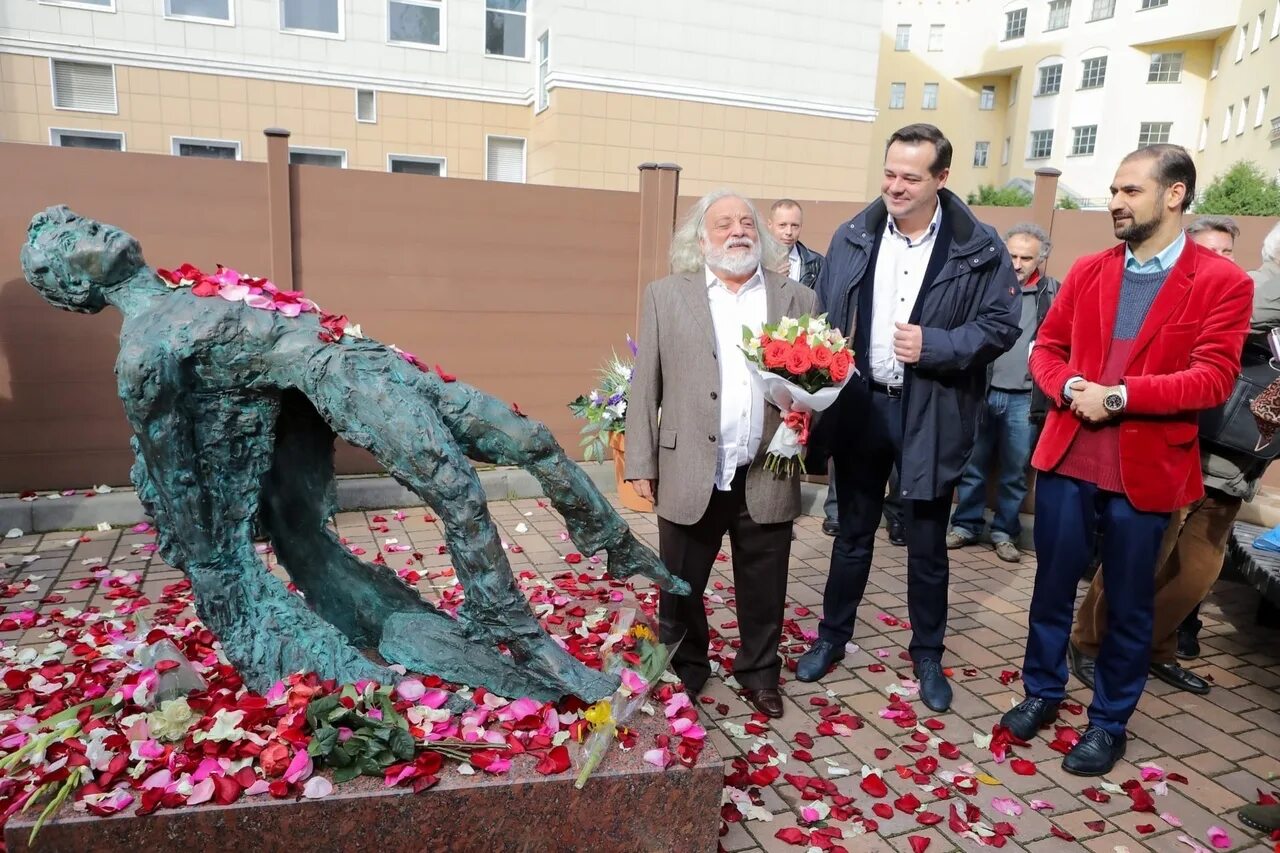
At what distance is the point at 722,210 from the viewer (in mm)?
3035

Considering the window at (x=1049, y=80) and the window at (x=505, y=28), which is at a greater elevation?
the window at (x=1049, y=80)

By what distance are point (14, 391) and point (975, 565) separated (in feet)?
20.2

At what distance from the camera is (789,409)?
3.03 m

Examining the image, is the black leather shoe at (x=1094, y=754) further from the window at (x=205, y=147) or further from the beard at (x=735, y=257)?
the window at (x=205, y=147)

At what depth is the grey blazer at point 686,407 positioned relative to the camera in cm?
305

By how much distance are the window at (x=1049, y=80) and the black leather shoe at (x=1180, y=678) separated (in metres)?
33.5

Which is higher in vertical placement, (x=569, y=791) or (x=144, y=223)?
(x=144, y=223)

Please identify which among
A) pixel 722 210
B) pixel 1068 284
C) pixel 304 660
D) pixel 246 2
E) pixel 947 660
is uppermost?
pixel 246 2

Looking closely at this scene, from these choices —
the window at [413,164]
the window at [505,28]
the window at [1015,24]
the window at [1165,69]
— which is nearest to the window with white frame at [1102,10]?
the window at [1165,69]

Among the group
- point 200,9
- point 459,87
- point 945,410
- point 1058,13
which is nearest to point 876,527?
point 945,410

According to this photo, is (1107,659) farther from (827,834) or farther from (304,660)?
(304,660)

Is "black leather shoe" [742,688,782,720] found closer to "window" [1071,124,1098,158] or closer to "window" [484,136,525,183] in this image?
"window" [484,136,525,183]

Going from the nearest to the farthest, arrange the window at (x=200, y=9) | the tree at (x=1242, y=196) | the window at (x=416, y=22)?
the window at (x=200, y=9) → the window at (x=416, y=22) → the tree at (x=1242, y=196)

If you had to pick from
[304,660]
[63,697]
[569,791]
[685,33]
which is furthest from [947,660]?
[685,33]
